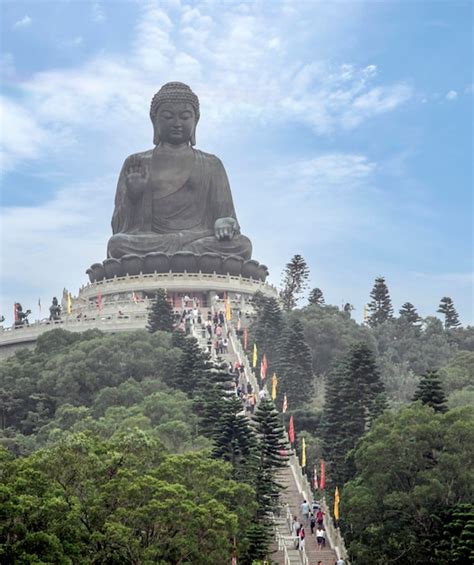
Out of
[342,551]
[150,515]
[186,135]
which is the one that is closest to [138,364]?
[342,551]

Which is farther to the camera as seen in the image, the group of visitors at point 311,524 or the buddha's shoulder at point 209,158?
the buddha's shoulder at point 209,158

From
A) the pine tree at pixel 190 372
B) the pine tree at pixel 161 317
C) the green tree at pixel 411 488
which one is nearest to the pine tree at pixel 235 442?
the green tree at pixel 411 488

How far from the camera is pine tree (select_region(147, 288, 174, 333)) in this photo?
40656 mm

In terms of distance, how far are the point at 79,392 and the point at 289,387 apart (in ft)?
21.8

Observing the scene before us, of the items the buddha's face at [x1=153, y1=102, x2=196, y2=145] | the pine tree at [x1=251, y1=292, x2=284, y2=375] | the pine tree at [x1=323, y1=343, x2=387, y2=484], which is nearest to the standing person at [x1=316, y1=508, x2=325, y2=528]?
the pine tree at [x1=323, y1=343, x2=387, y2=484]

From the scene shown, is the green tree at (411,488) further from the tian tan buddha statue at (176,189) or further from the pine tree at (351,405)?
the tian tan buddha statue at (176,189)

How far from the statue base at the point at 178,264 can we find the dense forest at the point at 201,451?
28.4 feet

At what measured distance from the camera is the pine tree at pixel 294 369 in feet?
117

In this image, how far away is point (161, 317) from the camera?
134 feet

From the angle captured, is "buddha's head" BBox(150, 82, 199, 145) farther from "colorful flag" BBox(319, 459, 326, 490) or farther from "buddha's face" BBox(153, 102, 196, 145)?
"colorful flag" BBox(319, 459, 326, 490)

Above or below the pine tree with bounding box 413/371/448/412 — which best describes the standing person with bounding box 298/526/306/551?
below

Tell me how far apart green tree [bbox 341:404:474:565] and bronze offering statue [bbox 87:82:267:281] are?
2899cm

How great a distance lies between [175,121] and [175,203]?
381 cm

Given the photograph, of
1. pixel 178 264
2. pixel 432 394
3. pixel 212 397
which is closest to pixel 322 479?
pixel 432 394
